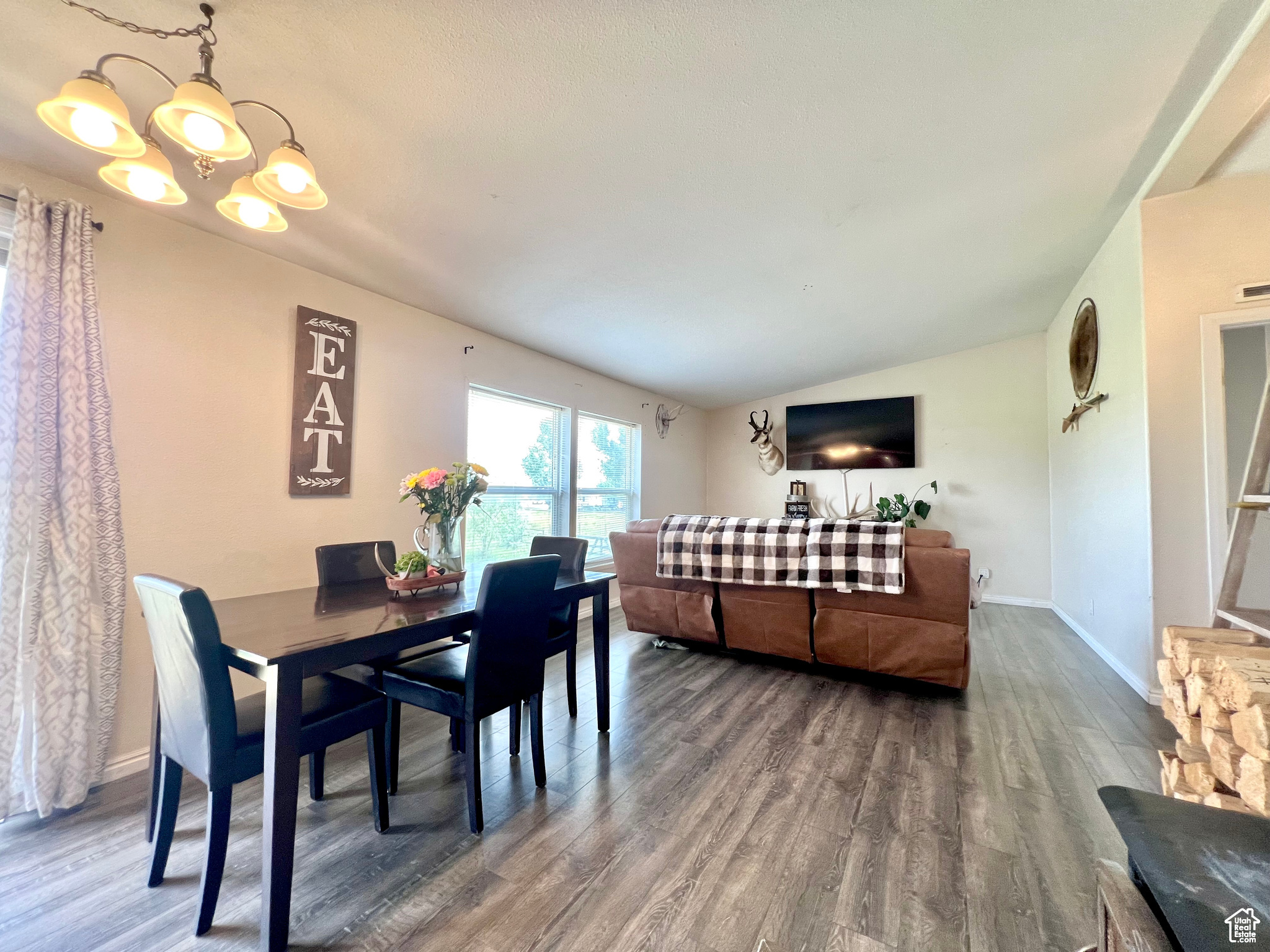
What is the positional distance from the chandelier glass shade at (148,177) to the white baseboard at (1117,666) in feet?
14.7

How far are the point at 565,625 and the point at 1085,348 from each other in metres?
4.12

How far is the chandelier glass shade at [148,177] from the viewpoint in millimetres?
1306

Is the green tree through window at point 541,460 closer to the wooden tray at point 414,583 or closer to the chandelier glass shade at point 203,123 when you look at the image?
the wooden tray at point 414,583

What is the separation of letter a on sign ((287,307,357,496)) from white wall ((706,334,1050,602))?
5078 millimetres

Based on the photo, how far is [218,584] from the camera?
7.05 feet

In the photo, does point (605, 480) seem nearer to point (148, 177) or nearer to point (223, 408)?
point (223, 408)

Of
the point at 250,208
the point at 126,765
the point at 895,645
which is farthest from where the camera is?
the point at 895,645

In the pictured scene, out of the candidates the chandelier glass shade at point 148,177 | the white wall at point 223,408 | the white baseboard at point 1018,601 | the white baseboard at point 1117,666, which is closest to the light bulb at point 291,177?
the chandelier glass shade at point 148,177

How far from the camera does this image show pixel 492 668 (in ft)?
5.39

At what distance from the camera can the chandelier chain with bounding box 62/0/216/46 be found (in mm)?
1209

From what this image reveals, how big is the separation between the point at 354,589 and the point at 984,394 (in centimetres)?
591

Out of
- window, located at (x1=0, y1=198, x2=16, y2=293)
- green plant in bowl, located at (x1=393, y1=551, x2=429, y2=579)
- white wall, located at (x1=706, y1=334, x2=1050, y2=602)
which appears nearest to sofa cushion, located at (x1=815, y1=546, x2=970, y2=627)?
green plant in bowl, located at (x1=393, y1=551, x2=429, y2=579)

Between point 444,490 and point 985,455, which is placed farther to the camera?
point 985,455

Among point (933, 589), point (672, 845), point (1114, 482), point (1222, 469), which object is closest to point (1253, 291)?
point (1222, 469)
